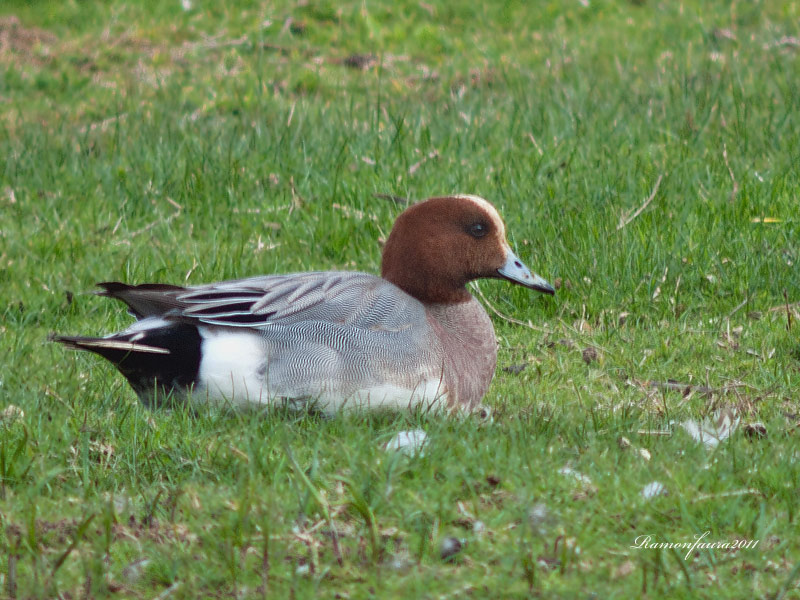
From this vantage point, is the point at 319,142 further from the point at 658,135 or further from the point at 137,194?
the point at 658,135

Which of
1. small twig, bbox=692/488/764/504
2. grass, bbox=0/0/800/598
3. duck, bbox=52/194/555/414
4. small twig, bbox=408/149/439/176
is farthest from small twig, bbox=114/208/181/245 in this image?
small twig, bbox=692/488/764/504

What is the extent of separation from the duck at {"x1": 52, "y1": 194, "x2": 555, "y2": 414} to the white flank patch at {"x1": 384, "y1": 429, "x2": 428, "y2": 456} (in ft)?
1.45

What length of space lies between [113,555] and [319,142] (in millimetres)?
4325

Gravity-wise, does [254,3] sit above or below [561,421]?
above

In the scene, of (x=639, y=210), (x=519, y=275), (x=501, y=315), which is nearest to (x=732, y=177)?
(x=639, y=210)

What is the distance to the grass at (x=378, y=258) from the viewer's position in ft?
9.32

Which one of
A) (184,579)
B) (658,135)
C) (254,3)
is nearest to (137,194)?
(658,135)

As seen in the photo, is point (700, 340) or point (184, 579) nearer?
point (184, 579)

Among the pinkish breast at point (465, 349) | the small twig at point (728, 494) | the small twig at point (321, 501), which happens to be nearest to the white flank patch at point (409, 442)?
the small twig at point (321, 501)

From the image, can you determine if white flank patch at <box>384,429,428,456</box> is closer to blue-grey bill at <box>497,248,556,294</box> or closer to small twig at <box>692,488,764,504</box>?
small twig at <box>692,488,764,504</box>

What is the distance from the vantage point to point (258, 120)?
294 inches

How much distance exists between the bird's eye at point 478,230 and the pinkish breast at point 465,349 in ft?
0.93

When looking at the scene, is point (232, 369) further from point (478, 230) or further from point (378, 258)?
point (378, 258)

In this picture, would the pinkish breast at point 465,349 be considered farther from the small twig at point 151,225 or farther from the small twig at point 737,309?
the small twig at point 151,225
